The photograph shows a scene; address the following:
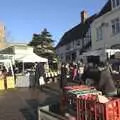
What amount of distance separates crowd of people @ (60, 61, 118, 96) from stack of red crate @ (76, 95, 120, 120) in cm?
269

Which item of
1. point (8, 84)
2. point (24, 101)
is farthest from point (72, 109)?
point (8, 84)

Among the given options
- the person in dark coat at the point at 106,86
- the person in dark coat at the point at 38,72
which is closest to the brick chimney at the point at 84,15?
the person in dark coat at the point at 38,72

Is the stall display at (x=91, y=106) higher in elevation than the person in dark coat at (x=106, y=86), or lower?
lower

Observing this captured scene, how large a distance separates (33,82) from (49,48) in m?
26.0

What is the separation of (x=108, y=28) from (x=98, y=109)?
2723cm

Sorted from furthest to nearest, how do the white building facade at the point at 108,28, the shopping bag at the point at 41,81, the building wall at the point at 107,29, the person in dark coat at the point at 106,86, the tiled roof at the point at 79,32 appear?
the tiled roof at the point at 79,32
the building wall at the point at 107,29
the white building facade at the point at 108,28
the shopping bag at the point at 41,81
the person in dark coat at the point at 106,86

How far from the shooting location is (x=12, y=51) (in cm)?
3875

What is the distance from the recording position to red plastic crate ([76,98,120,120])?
7.99 m

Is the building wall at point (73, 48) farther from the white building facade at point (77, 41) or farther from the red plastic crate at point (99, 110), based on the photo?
the red plastic crate at point (99, 110)

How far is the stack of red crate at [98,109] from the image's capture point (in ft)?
26.2

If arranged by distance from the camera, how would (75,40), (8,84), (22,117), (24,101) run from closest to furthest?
(22,117) → (24,101) → (8,84) → (75,40)

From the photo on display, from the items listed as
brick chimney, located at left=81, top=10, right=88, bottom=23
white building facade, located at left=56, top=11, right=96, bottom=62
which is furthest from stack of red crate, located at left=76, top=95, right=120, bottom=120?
brick chimney, located at left=81, top=10, right=88, bottom=23

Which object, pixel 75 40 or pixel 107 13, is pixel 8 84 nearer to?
pixel 107 13

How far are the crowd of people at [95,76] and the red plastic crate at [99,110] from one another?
8.98 feet
